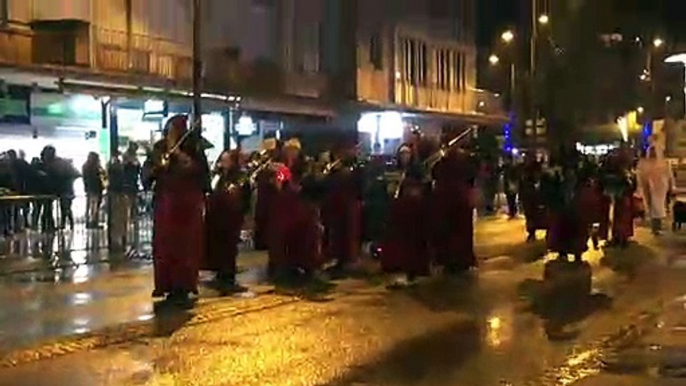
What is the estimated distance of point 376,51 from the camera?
171 feet

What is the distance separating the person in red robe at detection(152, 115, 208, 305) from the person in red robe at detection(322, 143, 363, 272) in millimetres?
4124

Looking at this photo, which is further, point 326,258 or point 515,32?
point 515,32

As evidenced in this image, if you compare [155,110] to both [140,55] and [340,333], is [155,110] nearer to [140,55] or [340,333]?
[140,55]

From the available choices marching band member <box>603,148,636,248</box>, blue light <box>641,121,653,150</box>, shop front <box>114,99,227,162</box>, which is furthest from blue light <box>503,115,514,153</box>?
marching band member <box>603,148,636,248</box>

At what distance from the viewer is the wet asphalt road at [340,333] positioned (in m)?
10.9

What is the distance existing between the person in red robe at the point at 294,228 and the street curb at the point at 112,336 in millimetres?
2786

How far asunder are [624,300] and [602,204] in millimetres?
7644

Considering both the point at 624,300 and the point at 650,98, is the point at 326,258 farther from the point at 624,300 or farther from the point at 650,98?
the point at 650,98

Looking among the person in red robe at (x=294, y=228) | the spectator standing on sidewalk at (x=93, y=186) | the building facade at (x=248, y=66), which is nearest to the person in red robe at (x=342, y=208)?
the person in red robe at (x=294, y=228)

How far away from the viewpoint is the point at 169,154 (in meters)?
15.1

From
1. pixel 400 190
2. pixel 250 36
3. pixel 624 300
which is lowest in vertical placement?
pixel 624 300

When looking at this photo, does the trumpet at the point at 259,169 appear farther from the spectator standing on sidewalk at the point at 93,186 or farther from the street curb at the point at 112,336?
the spectator standing on sidewalk at the point at 93,186

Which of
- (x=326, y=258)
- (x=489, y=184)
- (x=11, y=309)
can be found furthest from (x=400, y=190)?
(x=489, y=184)

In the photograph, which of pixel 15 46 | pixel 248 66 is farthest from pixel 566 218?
pixel 248 66
